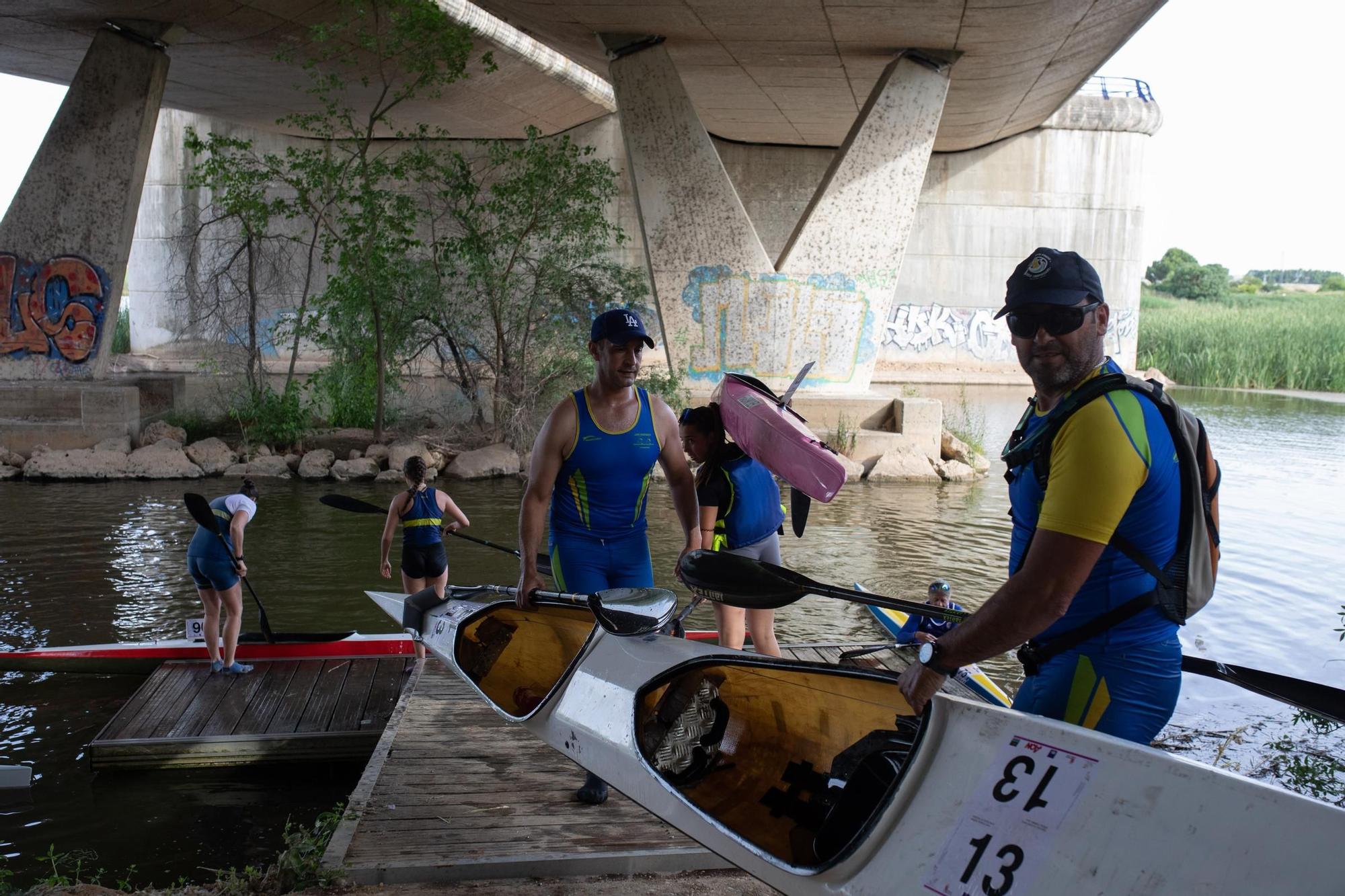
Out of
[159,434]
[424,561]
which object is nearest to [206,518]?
[424,561]

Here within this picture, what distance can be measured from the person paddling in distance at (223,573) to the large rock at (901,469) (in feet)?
36.8

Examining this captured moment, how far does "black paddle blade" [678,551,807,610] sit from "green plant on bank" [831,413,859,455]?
1357 centimetres

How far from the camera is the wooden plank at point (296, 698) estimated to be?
605 centimetres

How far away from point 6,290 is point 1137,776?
745 inches

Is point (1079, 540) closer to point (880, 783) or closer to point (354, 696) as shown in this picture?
point (880, 783)

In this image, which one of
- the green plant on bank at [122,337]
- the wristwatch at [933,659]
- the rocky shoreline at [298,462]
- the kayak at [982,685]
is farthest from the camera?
the green plant on bank at [122,337]

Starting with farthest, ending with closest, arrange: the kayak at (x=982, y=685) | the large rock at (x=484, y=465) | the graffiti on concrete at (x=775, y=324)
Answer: the graffiti on concrete at (x=775, y=324)
the large rock at (x=484, y=465)
the kayak at (x=982, y=685)

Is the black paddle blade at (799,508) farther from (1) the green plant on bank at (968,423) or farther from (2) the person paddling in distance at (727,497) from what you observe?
(1) the green plant on bank at (968,423)

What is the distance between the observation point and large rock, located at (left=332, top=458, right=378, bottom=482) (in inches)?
613

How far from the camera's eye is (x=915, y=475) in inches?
645

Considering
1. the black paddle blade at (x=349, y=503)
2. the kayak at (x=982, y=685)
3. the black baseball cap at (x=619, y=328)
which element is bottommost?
the kayak at (x=982, y=685)

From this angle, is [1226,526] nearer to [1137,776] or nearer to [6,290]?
[1137,776]

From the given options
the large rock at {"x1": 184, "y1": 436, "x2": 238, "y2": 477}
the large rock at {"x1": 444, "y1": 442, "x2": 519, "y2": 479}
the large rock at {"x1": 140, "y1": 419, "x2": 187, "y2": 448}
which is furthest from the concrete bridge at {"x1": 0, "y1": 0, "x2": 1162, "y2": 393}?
the large rock at {"x1": 444, "y1": 442, "x2": 519, "y2": 479}

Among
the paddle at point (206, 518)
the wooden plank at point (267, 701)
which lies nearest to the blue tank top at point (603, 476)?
the wooden plank at point (267, 701)
